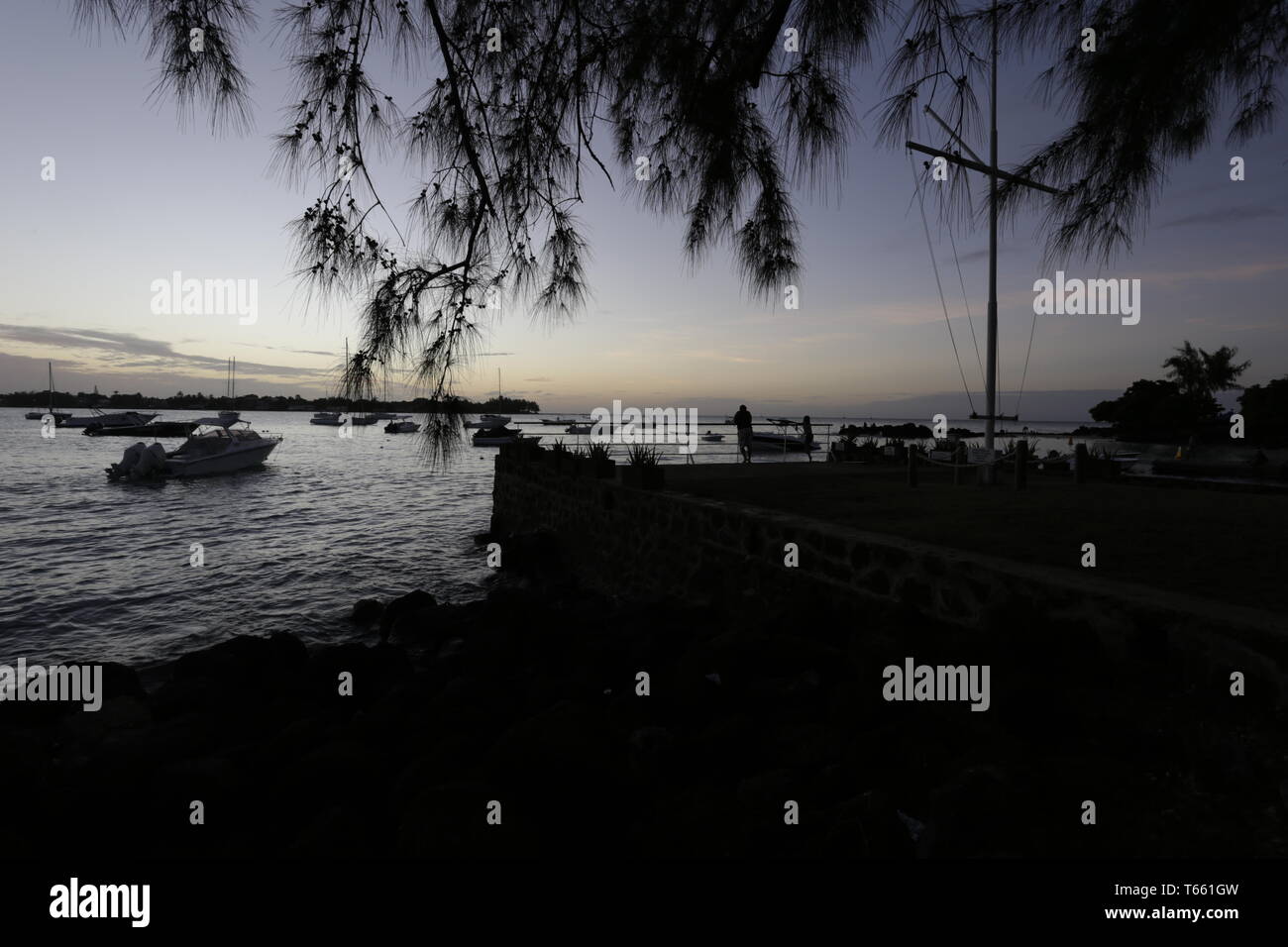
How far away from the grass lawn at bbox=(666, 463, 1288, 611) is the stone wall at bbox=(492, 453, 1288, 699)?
1.91ft

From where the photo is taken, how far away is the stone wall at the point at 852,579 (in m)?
3.42

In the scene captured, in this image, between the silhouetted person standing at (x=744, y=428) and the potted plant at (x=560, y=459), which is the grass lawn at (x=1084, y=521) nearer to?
the potted plant at (x=560, y=459)

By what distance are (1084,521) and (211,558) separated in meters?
15.8

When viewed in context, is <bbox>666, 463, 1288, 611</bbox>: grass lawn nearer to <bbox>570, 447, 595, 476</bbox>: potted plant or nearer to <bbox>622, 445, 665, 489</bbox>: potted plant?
<bbox>622, 445, 665, 489</bbox>: potted plant

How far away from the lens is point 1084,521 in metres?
6.68

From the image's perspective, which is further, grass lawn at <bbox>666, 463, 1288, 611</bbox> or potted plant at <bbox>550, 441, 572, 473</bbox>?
potted plant at <bbox>550, 441, 572, 473</bbox>

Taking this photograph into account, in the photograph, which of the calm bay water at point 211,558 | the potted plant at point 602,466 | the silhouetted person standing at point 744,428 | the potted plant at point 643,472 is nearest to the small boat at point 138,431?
the calm bay water at point 211,558

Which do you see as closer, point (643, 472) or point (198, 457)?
point (643, 472)

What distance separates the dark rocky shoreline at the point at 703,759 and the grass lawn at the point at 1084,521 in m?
1.31

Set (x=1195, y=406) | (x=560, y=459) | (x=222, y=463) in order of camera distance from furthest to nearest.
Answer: (x=1195, y=406) → (x=222, y=463) → (x=560, y=459)

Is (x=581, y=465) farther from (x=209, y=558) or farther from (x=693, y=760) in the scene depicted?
(x=693, y=760)

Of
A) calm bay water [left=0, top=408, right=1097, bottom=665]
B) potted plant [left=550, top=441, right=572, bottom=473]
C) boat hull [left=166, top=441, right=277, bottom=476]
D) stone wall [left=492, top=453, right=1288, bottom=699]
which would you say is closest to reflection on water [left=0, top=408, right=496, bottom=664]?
calm bay water [left=0, top=408, right=1097, bottom=665]

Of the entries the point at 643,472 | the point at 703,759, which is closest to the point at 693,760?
the point at 703,759

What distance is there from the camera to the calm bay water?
8828mm
